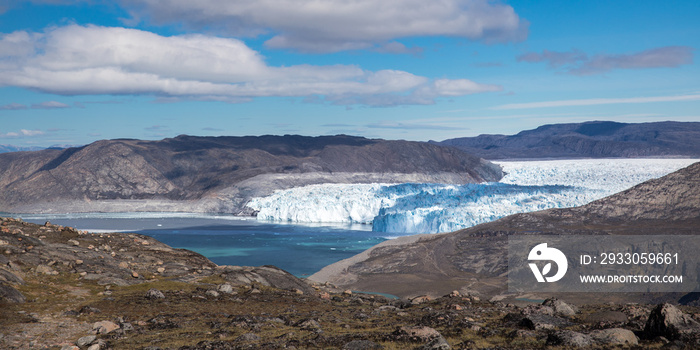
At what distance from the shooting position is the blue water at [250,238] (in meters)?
66.9

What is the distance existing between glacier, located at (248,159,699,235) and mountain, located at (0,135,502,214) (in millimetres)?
23495

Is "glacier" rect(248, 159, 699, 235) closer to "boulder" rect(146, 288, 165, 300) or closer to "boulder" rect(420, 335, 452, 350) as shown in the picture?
"boulder" rect(146, 288, 165, 300)

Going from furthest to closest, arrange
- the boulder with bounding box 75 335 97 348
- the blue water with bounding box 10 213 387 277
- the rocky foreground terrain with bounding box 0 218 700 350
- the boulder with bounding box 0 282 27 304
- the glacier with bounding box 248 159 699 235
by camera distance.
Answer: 1. the glacier with bounding box 248 159 699 235
2. the blue water with bounding box 10 213 387 277
3. the boulder with bounding box 0 282 27 304
4. the boulder with bounding box 75 335 97 348
5. the rocky foreground terrain with bounding box 0 218 700 350

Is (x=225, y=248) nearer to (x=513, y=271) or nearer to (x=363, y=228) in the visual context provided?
(x=363, y=228)

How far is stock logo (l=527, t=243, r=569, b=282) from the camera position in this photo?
5173 cm

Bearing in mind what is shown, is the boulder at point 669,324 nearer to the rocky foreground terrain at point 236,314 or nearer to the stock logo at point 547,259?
the rocky foreground terrain at point 236,314

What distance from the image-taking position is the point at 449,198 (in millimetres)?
90938

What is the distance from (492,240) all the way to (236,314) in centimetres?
4248

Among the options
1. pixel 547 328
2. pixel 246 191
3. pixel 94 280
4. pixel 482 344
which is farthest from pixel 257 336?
pixel 246 191

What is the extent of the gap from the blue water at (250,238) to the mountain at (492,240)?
252 inches

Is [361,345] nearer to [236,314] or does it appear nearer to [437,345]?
[437,345]

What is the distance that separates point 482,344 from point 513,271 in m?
37.3

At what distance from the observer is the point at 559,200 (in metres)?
81.6

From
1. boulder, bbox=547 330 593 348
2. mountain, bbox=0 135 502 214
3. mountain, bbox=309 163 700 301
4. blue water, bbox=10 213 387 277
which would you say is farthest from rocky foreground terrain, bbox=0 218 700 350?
mountain, bbox=0 135 502 214
